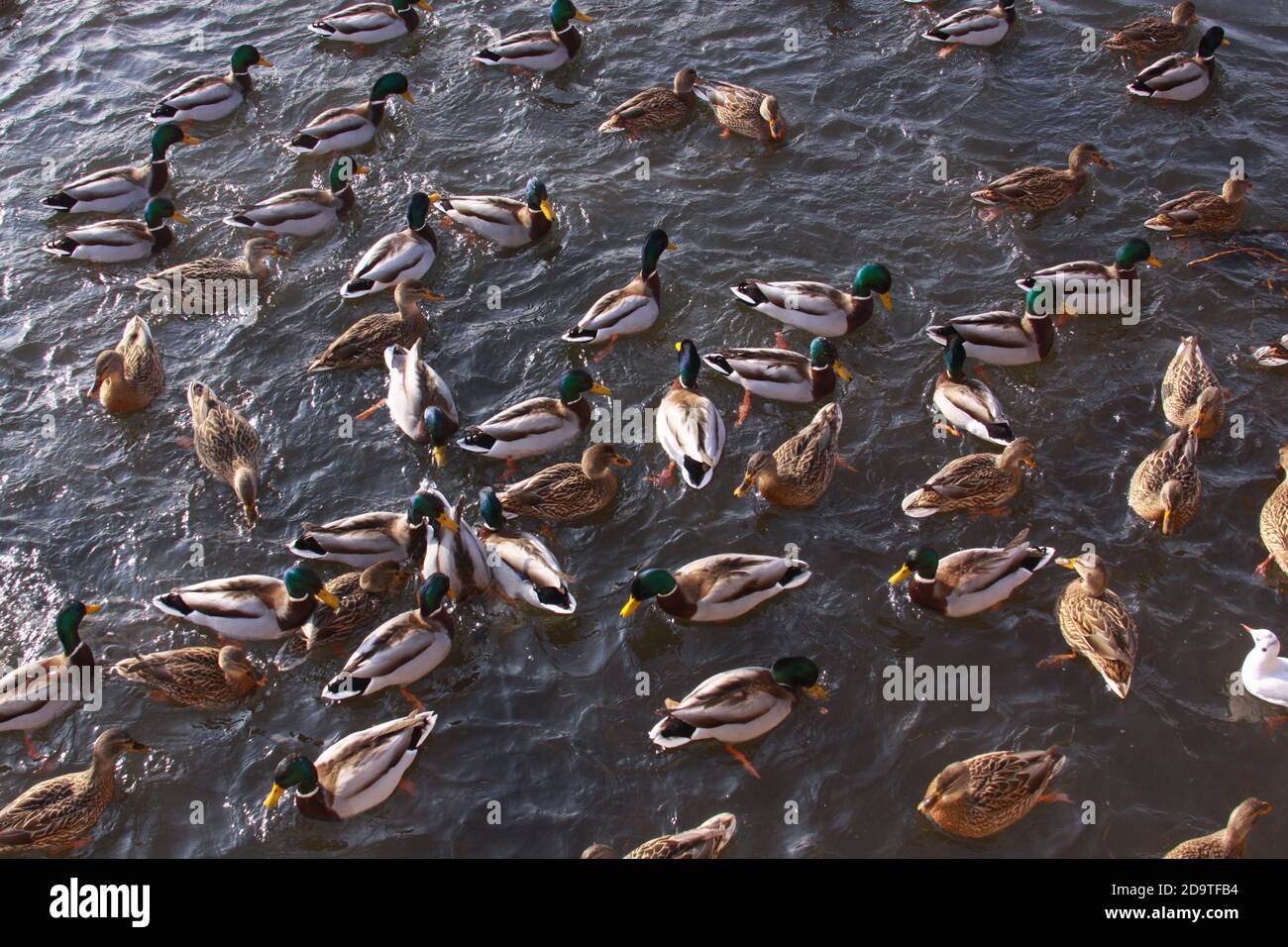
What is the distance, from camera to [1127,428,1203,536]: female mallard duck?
912 centimetres

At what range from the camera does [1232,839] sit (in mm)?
7184

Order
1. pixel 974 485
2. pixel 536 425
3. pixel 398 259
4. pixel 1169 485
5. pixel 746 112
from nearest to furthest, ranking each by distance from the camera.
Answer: pixel 1169 485, pixel 974 485, pixel 536 425, pixel 398 259, pixel 746 112

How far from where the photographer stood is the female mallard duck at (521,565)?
8.77 m

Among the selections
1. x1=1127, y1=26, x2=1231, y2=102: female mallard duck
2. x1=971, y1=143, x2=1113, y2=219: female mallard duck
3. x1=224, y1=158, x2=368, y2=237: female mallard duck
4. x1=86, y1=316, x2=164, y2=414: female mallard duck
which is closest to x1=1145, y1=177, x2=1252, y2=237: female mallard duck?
x1=971, y1=143, x2=1113, y2=219: female mallard duck

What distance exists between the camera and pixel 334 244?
40.2 feet

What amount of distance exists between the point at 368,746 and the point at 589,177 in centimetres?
716

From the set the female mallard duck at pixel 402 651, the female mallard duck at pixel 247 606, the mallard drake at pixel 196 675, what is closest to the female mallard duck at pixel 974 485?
the female mallard duck at pixel 402 651

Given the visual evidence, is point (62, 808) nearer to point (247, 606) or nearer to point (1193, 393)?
point (247, 606)

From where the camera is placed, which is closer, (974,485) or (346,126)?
(974,485)

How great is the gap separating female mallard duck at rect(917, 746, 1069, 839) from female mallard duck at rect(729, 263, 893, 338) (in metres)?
4.62

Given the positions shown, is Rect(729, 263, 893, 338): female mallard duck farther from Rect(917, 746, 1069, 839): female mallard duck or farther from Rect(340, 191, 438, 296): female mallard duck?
Rect(917, 746, 1069, 839): female mallard duck

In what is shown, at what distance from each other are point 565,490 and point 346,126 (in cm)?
605

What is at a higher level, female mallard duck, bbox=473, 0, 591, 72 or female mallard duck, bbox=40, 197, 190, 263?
female mallard duck, bbox=473, 0, 591, 72

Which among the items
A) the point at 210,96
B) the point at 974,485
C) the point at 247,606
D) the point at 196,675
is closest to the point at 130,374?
the point at 247,606
